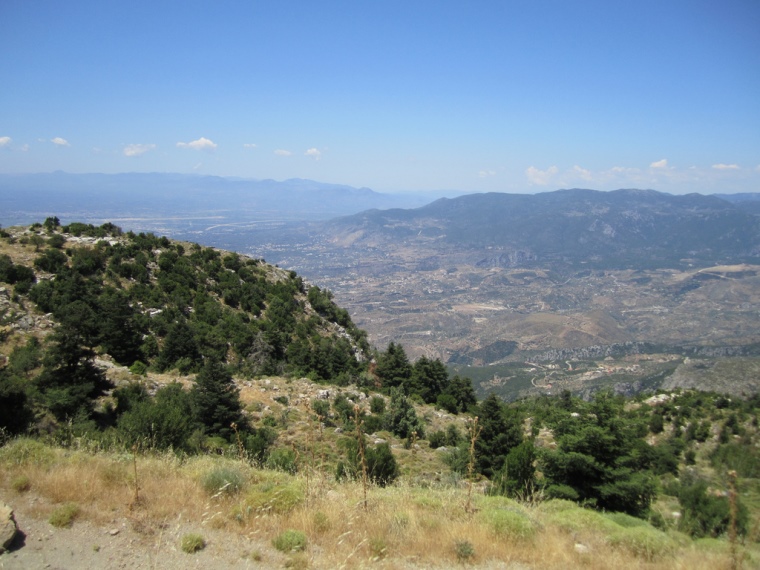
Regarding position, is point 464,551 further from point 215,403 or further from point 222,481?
point 215,403

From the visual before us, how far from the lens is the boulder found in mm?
4035

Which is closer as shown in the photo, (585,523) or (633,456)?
(585,523)

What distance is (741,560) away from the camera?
13.4 feet

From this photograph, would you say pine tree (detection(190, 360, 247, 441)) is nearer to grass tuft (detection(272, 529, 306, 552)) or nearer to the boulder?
the boulder

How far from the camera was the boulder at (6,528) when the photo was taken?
13.2ft

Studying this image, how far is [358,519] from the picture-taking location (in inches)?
196

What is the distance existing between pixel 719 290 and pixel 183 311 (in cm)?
22269

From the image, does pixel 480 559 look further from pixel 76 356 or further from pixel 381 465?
pixel 76 356

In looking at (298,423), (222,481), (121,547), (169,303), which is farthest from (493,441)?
(169,303)

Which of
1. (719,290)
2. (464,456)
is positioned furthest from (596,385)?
(719,290)

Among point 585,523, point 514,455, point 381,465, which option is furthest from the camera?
point 514,455

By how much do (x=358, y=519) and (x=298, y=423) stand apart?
10591 millimetres

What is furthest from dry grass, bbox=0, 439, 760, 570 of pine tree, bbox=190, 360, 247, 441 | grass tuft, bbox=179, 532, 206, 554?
pine tree, bbox=190, 360, 247, 441

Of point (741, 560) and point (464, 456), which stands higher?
point (741, 560)
